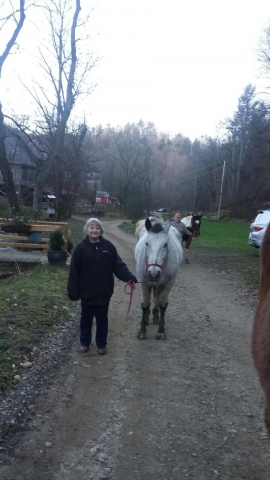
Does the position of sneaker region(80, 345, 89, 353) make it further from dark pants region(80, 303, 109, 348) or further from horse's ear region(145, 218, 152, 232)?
horse's ear region(145, 218, 152, 232)

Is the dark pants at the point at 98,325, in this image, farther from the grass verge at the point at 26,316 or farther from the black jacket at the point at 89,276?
the grass verge at the point at 26,316

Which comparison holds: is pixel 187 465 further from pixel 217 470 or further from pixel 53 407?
pixel 53 407

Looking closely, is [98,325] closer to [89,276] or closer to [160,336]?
[89,276]

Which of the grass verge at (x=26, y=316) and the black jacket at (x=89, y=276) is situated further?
the black jacket at (x=89, y=276)

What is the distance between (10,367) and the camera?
454cm

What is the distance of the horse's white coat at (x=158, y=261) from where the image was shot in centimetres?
596

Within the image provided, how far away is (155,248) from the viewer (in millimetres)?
6004

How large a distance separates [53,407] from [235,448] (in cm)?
168

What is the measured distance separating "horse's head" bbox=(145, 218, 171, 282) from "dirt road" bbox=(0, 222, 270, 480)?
1.06 m

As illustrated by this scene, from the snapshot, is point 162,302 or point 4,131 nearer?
point 162,302

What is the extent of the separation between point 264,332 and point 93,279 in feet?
12.3

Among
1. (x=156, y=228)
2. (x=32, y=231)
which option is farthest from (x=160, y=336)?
(x=32, y=231)

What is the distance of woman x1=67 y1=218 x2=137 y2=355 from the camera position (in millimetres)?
5395

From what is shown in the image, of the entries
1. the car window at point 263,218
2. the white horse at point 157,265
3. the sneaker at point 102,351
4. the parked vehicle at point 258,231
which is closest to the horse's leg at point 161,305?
the white horse at point 157,265
